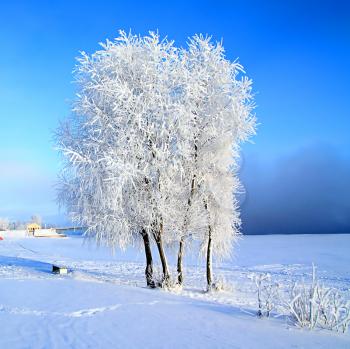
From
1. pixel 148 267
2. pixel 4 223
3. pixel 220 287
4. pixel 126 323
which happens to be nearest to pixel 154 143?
pixel 148 267

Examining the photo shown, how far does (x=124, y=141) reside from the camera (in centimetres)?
1565

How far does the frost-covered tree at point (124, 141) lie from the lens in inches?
616

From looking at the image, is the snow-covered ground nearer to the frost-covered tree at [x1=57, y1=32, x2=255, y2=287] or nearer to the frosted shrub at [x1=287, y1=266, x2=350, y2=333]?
the frosted shrub at [x1=287, y1=266, x2=350, y2=333]

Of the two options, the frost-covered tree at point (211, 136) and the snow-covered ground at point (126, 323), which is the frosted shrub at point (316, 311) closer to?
the snow-covered ground at point (126, 323)

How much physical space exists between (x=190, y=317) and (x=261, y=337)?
1823 mm

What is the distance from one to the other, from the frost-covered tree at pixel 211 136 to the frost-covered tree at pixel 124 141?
0.98 metres

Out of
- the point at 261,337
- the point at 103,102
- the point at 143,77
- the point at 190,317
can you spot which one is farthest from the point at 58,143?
the point at 261,337

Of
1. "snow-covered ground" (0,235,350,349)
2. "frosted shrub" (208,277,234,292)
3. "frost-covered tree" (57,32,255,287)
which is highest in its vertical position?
"frost-covered tree" (57,32,255,287)

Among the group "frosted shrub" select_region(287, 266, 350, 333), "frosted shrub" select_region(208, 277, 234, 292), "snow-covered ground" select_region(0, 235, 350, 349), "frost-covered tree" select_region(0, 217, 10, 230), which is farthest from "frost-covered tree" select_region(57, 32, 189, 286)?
"frost-covered tree" select_region(0, 217, 10, 230)

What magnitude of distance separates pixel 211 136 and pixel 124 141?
3697mm

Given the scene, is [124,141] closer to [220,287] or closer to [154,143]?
[154,143]

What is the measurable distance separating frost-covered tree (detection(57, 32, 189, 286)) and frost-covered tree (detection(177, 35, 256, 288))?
3.23 feet

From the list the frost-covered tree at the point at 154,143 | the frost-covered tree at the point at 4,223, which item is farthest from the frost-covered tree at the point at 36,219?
the frost-covered tree at the point at 154,143

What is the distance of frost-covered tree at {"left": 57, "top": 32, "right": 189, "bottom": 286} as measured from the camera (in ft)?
51.3
